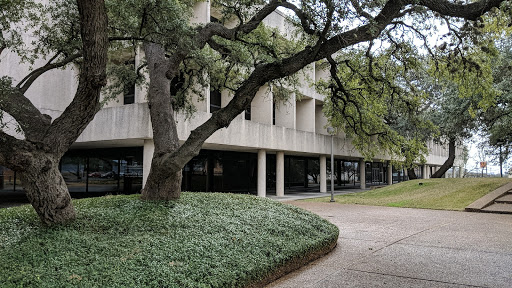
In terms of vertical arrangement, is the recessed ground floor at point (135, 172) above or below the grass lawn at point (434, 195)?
above

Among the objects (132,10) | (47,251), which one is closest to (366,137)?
(132,10)

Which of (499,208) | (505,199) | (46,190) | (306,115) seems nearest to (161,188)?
(46,190)

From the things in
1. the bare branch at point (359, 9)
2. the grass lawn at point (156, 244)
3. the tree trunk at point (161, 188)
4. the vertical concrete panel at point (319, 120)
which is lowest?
the grass lawn at point (156, 244)

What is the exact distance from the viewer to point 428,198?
18750mm

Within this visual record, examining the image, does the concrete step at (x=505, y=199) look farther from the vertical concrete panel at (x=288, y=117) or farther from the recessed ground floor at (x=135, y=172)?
the vertical concrete panel at (x=288, y=117)

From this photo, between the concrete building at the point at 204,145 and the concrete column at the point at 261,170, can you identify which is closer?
the concrete building at the point at 204,145

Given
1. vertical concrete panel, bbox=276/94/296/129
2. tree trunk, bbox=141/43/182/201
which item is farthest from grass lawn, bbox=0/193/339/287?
vertical concrete panel, bbox=276/94/296/129

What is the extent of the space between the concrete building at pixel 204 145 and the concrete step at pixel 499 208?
4.54 metres

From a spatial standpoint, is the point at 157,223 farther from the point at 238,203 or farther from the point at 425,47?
the point at 425,47

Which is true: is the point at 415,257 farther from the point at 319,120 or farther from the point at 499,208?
the point at 319,120

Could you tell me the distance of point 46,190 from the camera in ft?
18.8

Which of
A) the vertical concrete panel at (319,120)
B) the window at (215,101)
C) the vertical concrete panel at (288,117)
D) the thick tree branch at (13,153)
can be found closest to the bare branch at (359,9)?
the thick tree branch at (13,153)

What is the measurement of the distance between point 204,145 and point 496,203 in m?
13.6

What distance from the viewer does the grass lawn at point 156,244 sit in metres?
4.34
